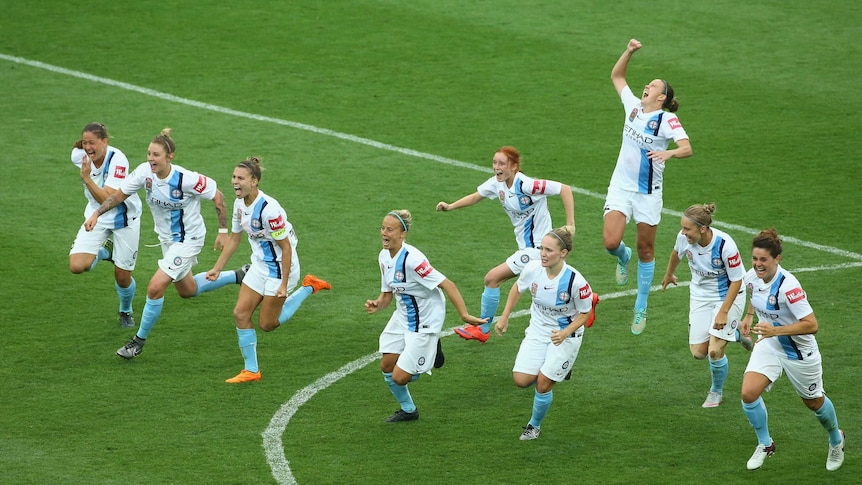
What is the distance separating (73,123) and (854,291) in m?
11.3

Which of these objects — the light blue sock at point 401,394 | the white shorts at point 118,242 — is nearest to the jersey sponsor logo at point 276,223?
the light blue sock at point 401,394

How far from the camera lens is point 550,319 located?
9336mm

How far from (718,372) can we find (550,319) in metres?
1.62

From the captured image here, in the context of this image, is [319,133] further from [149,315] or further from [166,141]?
[149,315]

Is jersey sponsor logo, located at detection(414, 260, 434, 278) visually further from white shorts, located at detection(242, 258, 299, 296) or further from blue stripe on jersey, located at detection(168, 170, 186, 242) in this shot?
blue stripe on jersey, located at detection(168, 170, 186, 242)

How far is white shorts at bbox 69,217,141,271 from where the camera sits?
11422mm

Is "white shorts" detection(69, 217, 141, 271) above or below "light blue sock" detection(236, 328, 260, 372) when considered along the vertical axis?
above

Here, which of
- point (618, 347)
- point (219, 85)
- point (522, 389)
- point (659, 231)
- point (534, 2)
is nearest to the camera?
point (522, 389)

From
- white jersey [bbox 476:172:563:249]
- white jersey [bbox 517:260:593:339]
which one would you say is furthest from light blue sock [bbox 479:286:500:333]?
white jersey [bbox 517:260:593:339]

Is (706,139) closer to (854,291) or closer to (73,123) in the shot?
(854,291)

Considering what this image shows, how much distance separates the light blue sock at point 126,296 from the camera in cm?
1163

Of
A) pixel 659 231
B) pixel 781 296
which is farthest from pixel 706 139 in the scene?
pixel 781 296

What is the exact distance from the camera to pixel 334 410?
998 cm

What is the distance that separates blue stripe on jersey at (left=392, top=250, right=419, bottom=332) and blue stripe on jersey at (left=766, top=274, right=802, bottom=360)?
9.15ft
